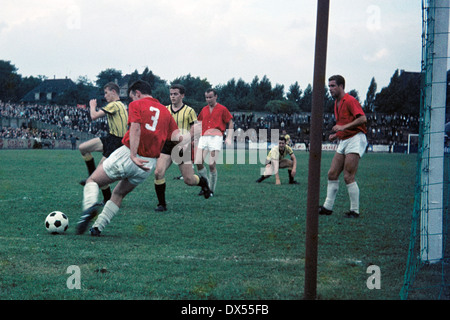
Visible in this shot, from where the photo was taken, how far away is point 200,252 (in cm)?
516

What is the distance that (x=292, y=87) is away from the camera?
11681cm

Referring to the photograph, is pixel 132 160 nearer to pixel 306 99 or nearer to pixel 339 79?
pixel 339 79

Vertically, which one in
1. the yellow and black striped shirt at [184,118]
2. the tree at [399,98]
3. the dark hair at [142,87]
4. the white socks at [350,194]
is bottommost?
the white socks at [350,194]

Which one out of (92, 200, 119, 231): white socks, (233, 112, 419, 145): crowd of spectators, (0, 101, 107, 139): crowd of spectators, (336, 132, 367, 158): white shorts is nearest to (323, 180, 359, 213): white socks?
(336, 132, 367, 158): white shorts

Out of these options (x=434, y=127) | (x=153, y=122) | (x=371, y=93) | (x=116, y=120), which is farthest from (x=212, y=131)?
(x=371, y=93)

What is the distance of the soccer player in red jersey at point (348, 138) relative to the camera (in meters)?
7.83

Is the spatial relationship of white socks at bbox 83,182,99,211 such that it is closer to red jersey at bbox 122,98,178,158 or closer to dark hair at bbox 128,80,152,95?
red jersey at bbox 122,98,178,158

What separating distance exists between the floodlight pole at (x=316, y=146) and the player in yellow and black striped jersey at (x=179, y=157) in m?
5.13

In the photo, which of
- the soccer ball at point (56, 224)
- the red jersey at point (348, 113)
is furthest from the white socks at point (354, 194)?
the soccer ball at point (56, 224)

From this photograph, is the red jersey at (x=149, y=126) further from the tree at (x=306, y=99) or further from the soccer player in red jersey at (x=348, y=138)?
the tree at (x=306, y=99)

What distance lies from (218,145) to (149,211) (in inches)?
139

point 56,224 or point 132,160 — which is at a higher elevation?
point 132,160

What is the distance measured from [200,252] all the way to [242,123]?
58.2 meters
